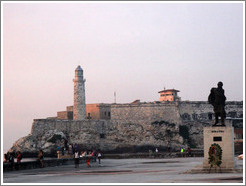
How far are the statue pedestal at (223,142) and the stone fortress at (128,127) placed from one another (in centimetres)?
6160

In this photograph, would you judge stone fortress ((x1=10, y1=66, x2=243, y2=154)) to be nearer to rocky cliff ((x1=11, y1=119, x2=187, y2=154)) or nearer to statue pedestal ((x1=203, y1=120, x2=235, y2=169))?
rocky cliff ((x1=11, y1=119, x2=187, y2=154))

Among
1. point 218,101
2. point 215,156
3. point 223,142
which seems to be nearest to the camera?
point 215,156

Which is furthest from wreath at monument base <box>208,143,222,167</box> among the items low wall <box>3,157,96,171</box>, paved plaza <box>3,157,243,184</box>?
low wall <box>3,157,96,171</box>

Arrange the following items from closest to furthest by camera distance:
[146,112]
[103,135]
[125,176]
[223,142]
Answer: [125,176] → [223,142] → [103,135] → [146,112]

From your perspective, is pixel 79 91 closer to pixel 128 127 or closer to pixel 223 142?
pixel 128 127

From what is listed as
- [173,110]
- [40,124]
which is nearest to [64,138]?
[40,124]

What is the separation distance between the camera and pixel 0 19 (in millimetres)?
21844

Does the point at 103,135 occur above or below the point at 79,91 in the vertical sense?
below

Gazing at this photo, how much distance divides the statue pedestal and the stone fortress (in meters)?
61.6

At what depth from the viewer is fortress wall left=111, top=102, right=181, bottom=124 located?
88.4 metres

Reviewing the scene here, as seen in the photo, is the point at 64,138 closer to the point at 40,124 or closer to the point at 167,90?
the point at 40,124

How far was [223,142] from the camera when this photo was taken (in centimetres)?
2447

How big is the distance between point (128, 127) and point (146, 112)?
11.7 feet

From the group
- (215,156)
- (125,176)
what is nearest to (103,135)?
(215,156)
